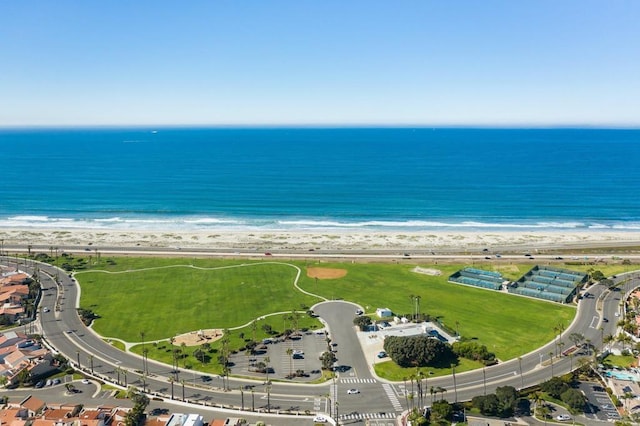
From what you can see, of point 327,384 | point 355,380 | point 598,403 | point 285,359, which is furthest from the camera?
point 285,359

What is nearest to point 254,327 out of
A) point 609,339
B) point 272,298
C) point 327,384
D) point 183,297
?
point 272,298

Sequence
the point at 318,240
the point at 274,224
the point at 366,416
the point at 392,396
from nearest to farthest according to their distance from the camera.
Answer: the point at 366,416
the point at 392,396
the point at 318,240
the point at 274,224

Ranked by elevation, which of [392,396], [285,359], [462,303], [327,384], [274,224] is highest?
[274,224]

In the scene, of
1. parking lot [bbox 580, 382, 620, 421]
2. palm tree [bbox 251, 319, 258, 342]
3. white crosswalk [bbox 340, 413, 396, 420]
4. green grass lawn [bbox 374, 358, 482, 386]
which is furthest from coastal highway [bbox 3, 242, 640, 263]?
white crosswalk [bbox 340, 413, 396, 420]

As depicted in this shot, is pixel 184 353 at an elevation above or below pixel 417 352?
below

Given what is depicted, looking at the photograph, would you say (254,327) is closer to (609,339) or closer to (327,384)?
(327,384)

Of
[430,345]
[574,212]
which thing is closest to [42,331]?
[430,345]

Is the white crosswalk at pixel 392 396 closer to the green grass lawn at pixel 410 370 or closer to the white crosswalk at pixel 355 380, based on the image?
the white crosswalk at pixel 355 380
